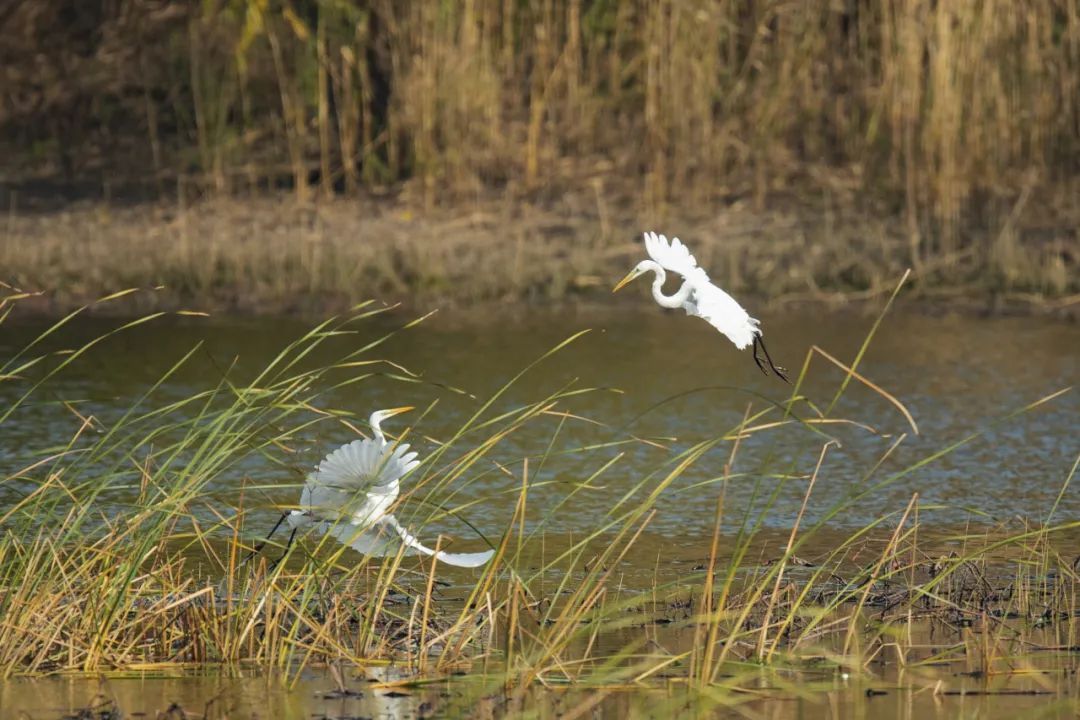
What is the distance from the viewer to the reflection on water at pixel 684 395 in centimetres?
677

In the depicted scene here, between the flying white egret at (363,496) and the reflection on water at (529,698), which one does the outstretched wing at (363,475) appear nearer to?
the flying white egret at (363,496)

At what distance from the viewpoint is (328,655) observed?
454 centimetres

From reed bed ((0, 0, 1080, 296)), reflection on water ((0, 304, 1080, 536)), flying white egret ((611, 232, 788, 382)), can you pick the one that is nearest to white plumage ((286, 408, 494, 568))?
flying white egret ((611, 232, 788, 382))

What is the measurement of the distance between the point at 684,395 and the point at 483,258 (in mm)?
4712

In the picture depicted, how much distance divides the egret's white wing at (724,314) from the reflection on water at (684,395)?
93cm

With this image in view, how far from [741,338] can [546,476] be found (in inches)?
88.2

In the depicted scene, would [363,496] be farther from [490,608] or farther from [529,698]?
[529,698]

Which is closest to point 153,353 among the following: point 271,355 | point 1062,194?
point 271,355

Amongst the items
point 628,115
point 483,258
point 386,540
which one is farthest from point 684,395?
point 628,115

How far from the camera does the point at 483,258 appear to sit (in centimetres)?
1165

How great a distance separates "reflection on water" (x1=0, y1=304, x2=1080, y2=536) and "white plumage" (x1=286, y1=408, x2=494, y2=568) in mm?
1081

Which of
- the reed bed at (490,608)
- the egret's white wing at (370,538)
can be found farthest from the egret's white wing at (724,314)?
the egret's white wing at (370,538)

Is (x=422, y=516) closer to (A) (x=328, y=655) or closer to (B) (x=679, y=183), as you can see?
(A) (x=328, y=655)

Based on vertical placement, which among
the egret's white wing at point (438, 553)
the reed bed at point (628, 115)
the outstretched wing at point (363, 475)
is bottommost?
the reed bed at point (628, 115)
